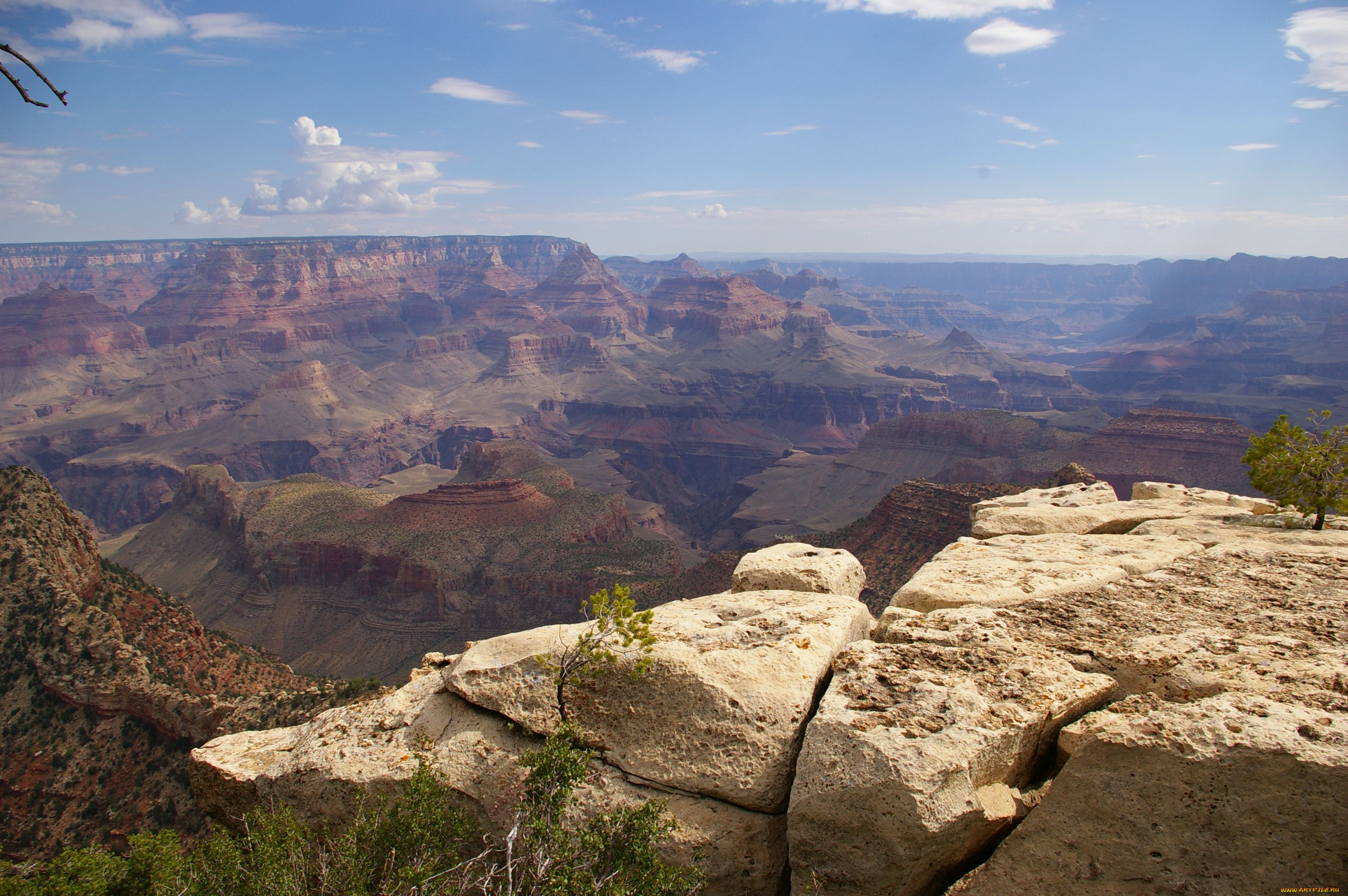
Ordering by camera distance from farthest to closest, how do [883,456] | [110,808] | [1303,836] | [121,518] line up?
[121,518]
[883,456]
[110,808]
[1303,836]

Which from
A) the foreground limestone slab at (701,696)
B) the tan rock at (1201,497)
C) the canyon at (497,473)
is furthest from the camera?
the canyon at (497,473)

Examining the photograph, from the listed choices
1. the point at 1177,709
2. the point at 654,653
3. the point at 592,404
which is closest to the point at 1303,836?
the point at 1177,709

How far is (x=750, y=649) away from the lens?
9.80 metres

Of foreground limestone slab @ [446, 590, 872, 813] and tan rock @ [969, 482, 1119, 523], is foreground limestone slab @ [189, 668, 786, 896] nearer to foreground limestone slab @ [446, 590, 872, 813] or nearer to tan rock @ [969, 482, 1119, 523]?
foreground limestone slab @ [446, 590, 872, 813]

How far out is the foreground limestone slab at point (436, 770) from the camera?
27.5 ft

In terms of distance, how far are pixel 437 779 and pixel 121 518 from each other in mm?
164395

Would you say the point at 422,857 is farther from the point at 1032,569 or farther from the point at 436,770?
the point at 1032,569

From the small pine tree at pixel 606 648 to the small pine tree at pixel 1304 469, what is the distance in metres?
12.3

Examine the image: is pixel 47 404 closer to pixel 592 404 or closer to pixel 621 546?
pixel 592 404

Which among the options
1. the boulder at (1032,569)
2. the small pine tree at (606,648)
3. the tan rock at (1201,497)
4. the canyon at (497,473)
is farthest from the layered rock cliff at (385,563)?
the small pine tree at (606,648)

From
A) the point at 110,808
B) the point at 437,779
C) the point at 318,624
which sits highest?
the point at 437,779

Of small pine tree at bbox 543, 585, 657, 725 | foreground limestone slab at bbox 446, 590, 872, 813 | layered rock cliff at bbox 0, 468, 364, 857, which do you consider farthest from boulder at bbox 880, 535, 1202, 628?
layered rock cliff at bbox 0, 468, 364, 857

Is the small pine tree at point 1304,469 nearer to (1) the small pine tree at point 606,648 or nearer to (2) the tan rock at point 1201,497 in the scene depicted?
(2) the tan rock at point 1201,497

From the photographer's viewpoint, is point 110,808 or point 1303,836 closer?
point 1303,836
